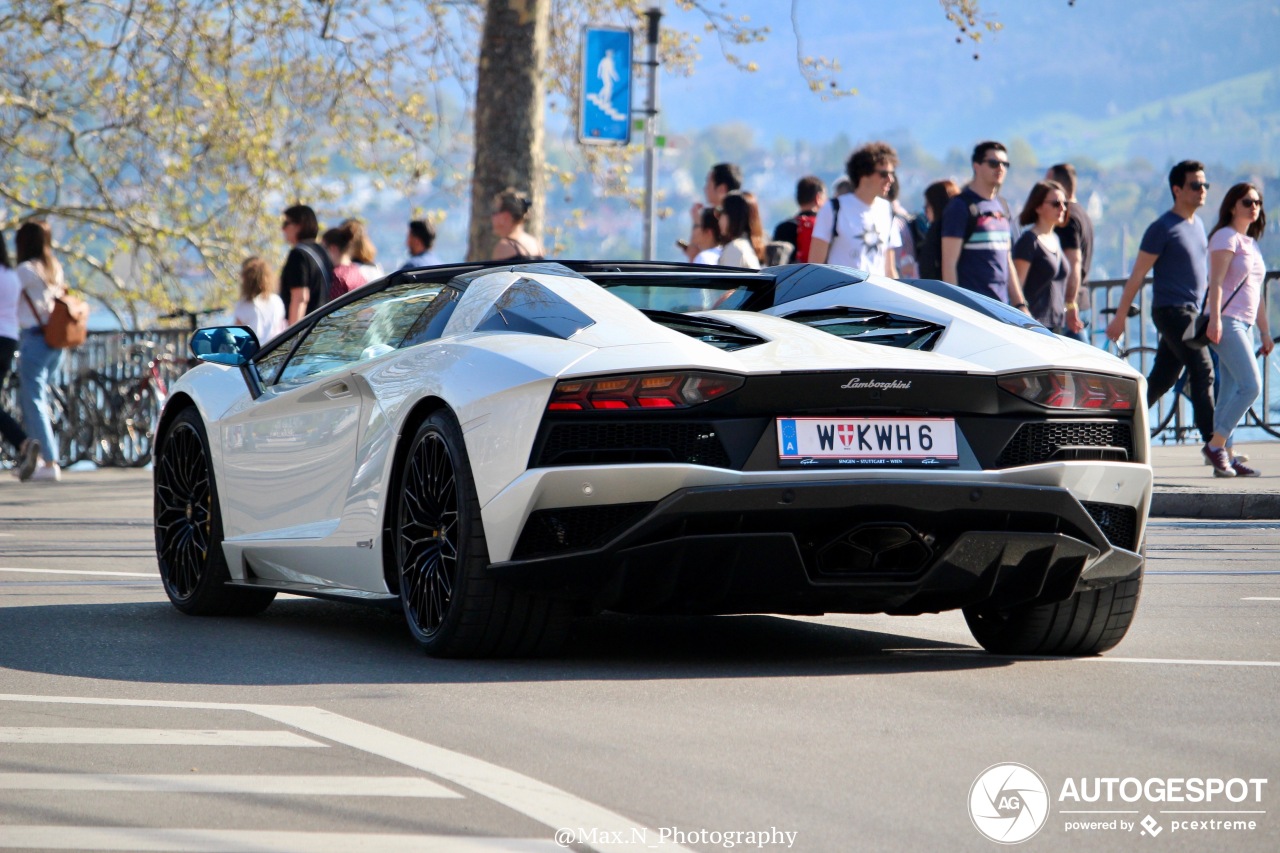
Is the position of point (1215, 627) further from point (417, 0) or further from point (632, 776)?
point (417, 0)

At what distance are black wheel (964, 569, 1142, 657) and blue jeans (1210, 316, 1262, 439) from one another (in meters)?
7.36

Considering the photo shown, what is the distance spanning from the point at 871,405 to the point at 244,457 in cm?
275

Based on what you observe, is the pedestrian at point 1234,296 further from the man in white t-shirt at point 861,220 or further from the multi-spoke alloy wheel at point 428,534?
the multi-spoke alloy wheel at point 428,534

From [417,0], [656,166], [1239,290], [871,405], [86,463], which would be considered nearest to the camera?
[871,405]

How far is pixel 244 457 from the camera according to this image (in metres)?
7.56

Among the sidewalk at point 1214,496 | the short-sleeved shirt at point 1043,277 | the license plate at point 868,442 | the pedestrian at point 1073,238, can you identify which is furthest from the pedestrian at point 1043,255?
the license plate at point 868,442

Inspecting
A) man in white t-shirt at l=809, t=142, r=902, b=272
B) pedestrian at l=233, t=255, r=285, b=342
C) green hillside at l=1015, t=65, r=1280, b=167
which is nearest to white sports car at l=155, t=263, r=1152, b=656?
man in white t-shirt at l=809, t=142, r=902, b=272

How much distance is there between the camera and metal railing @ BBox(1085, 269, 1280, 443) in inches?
693

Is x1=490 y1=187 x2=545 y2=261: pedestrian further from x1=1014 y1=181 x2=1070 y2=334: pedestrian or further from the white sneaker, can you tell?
the white sneaker

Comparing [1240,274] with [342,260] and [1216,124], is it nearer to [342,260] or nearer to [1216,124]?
[342,260]

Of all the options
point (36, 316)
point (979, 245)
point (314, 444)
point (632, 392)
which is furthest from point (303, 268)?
point (632, 392)

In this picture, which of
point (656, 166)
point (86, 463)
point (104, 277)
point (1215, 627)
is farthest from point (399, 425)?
point (104, 277)

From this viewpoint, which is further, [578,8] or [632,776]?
[578,8]

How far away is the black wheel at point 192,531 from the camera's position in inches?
305
